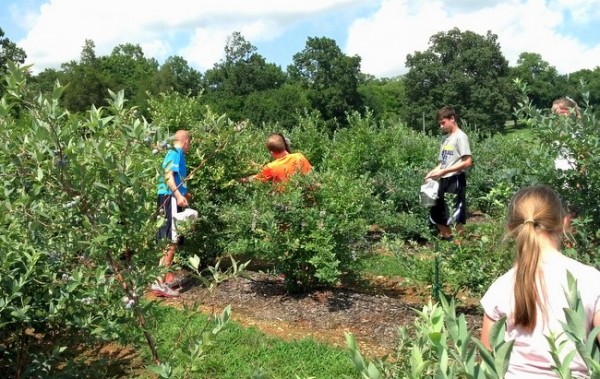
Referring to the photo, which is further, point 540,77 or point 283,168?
point 540,77

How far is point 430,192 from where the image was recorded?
766 centimetres

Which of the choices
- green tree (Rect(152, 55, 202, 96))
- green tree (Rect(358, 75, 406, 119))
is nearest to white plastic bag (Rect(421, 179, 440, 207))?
green tree (Rect(152, 55, 202, 96))

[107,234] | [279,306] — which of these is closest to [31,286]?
[107,234]

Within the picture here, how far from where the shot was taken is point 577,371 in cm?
217

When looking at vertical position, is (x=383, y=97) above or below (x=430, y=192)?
above

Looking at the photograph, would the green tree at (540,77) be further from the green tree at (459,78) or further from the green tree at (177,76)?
the green tree at (177,76)

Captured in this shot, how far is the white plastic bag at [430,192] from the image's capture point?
7.64 meters

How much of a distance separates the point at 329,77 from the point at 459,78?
11.2m

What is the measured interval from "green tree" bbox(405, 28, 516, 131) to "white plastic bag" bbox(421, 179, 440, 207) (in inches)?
1810

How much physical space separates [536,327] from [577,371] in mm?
182

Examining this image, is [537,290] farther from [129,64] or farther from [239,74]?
[129,64]

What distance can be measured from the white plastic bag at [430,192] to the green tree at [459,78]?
46.0m

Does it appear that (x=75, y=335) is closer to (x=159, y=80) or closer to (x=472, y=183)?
(x=472, y=183)

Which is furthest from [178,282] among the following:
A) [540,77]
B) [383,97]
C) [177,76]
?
[540,77]
